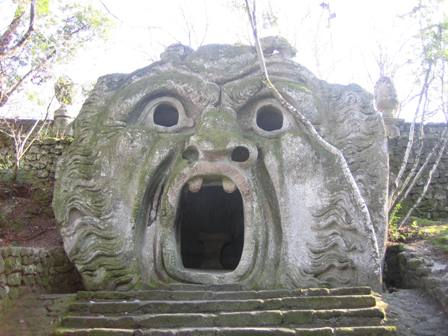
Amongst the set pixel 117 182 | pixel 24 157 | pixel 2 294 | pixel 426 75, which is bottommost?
Result: pixel 2 294

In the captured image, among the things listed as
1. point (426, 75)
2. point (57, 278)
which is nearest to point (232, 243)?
point (57, 278)

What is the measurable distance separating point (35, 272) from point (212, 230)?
127 inches

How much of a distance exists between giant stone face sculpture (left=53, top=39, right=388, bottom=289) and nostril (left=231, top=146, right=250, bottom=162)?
1 cm

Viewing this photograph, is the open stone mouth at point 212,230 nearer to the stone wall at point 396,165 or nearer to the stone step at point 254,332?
the stone step at point 254,332

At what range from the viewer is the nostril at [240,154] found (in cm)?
650

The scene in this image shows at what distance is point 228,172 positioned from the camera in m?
6.35

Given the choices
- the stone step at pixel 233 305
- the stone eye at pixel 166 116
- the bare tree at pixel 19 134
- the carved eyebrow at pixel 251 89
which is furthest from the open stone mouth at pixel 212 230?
the bare tree at pixel 19 134

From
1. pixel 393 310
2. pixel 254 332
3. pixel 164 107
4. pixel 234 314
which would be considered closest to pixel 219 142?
pixel 164 107

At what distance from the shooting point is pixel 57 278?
6.79 meters

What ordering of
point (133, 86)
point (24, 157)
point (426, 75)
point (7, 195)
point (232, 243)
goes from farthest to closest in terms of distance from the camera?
point (24, 157)
point (7, 195)
point (426, 75)
point (232, 243)
point (133, 86)

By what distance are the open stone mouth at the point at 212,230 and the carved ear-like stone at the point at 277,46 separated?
235 centimetres

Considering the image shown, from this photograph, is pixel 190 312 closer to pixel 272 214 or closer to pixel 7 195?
pixel 272 214

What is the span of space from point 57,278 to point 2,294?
1.40 meters

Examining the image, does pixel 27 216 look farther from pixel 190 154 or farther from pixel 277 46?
pixel 277 46
